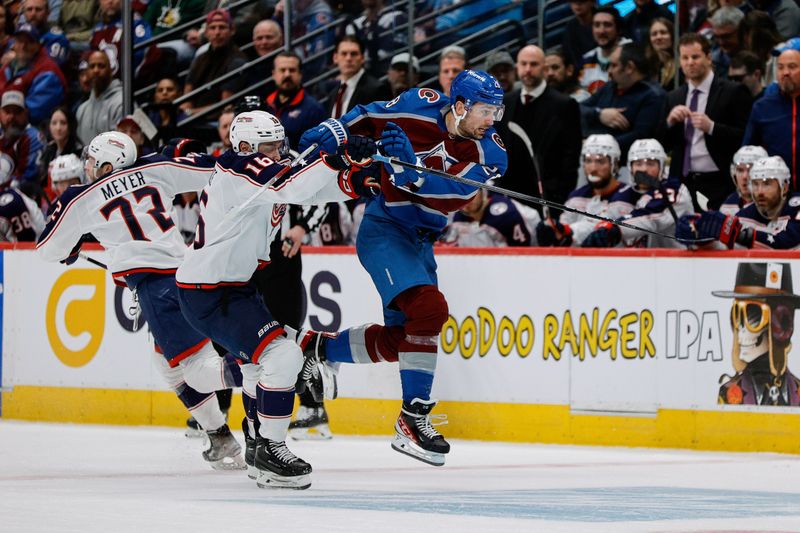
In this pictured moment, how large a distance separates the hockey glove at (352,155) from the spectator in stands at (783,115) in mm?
3227

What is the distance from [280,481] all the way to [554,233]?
9.61ft

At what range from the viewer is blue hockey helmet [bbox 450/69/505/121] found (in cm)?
597

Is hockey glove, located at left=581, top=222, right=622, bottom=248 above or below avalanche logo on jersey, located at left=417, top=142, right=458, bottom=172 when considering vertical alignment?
below

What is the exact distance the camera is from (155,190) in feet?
22.2

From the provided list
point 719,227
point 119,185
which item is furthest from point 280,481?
point 719,227

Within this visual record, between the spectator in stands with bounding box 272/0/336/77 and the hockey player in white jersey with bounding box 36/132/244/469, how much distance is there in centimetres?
318

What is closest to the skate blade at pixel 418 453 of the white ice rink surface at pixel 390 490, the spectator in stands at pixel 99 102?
the white ice rink surface at pixel 390 490

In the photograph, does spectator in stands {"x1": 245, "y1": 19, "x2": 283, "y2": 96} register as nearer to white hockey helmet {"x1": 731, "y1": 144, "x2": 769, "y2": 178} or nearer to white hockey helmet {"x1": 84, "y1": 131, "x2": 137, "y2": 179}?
white hockey helmet {"x1": 84, "y1": 131, "x2": 137, "y2": 179}

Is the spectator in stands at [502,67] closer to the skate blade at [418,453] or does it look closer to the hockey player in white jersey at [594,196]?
the hockey player in white jersey at [594,196]

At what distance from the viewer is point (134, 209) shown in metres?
6.74

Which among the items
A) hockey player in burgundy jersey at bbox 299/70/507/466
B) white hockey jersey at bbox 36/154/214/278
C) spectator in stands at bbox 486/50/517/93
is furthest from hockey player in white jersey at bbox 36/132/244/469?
spectator in stands at bbox 486/50/517/93

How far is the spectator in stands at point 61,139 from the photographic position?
1035 centimetres

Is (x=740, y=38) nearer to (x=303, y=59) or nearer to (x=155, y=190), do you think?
(x=303, y=59)

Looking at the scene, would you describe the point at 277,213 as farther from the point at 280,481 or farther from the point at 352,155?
the point at 280,481
